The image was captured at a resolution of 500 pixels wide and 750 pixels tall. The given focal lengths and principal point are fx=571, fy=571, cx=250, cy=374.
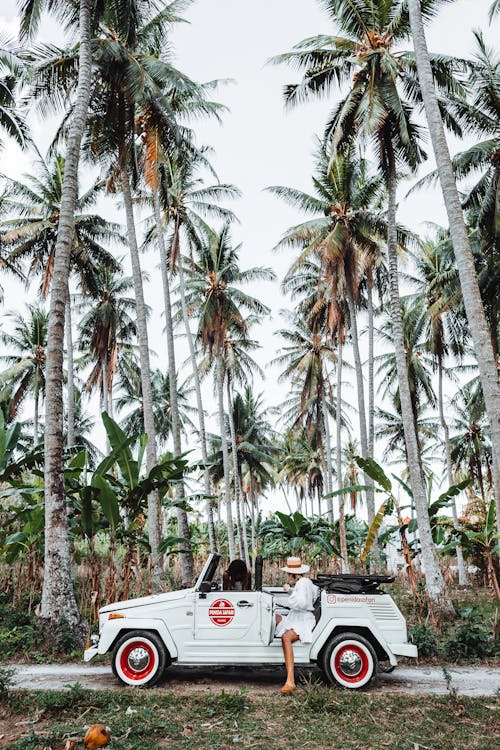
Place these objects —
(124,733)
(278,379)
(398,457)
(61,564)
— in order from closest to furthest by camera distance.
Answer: (124,733) < (61,564) < (278,379) < (398,457)

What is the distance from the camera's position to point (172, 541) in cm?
1329

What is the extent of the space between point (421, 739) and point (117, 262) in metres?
23.7

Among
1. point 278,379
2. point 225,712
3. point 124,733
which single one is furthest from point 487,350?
point 278,379

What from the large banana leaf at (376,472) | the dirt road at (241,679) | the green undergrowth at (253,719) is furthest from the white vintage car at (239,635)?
the large banana leaf at (376,472)

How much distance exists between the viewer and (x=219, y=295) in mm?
26531

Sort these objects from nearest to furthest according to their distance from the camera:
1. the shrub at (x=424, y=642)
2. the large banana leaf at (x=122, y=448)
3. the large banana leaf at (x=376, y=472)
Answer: the shrub at (x=424, y=642), the large banana leaf at (x=122, y=448), the large banana leaf at (x=376, y=472)

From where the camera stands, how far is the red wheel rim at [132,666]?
23.6 feet

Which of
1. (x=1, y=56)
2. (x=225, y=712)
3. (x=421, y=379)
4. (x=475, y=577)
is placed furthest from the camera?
(x=421, y=379)

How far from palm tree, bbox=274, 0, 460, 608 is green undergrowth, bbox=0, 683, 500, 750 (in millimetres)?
8063

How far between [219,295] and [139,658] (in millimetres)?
20631

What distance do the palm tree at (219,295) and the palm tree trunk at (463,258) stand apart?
47.7 ft

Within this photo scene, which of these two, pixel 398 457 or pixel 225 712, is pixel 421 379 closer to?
pixel 398 457

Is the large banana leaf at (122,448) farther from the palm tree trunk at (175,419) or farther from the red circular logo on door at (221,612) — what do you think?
the palm tree trunk at (175,419)

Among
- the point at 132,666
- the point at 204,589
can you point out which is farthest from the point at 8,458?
the point at 204,589
